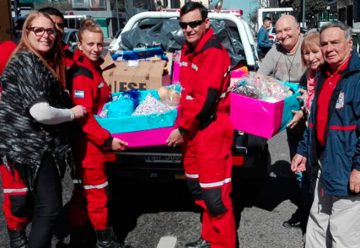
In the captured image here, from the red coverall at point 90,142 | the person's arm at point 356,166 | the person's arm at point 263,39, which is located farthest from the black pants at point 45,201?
the person's arm at point 263,39

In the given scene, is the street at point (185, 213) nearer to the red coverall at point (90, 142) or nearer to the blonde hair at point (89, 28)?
the red coverall at point (90, 142)

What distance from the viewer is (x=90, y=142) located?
344 centimetres

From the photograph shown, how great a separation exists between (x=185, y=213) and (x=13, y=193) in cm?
193

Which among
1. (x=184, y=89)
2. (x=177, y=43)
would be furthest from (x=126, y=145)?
(x=177, y=43)

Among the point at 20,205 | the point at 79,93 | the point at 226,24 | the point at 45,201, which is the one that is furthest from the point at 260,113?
the point at 226,24

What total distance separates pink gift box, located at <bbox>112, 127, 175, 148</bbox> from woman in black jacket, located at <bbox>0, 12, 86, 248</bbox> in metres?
0.50

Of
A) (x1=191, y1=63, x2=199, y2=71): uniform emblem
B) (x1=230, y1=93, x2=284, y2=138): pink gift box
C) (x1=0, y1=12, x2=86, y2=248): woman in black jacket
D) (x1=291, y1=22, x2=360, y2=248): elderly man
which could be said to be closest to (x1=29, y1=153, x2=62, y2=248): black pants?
(x1=0, y1=12, x2=86, y2=248): woman in black jacket

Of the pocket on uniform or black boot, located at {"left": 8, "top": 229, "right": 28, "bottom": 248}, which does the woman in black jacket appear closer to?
the pocket on uniform

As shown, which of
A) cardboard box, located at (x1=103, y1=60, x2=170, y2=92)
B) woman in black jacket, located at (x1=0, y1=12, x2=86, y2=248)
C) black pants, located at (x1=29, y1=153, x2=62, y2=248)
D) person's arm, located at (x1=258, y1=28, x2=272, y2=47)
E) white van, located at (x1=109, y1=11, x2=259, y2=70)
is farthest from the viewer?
person's arm, located at (x1=258, y1=28, x2=272, y2=47)

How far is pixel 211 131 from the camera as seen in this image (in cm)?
342

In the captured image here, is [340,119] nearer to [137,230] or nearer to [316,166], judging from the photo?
[316,166]

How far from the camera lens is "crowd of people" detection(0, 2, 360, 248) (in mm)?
2889

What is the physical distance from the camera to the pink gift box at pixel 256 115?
3543 millimetres

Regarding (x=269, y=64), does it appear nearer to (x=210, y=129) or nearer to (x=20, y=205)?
Result: (x=210, y=129)
